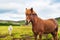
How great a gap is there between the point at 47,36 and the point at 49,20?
9.18 metres

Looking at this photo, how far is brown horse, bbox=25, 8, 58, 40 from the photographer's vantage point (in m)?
12.5

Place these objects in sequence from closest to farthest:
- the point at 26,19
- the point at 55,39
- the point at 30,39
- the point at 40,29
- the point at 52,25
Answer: the point at 26,19 → the point at 40,29 → the point at 52,25 → the point at 55,39 → the point at 30,39

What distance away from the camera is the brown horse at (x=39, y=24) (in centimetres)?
1245

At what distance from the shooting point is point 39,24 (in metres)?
13.4

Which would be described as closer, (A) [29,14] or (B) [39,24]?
(A) [29,14]

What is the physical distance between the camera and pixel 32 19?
12.9 m

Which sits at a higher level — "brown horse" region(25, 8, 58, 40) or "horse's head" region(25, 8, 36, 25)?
"horse's head" region(25, 8, 36, 25)

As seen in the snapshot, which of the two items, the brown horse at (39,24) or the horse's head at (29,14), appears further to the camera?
the brown horse at (39,24)

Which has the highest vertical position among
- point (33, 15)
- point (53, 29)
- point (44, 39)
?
point (33, 15)

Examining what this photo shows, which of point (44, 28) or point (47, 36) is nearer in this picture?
point (44, 28)

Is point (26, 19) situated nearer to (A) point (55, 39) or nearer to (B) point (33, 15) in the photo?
(B) point (33, 15)

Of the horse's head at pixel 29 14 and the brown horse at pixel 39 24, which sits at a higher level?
the horse's head at pixel 29 14

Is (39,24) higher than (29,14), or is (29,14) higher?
(29,14)

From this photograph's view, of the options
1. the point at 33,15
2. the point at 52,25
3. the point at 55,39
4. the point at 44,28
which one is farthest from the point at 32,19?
the point at 55,39
